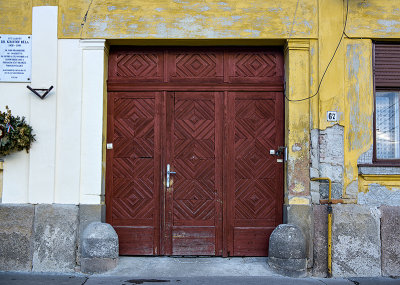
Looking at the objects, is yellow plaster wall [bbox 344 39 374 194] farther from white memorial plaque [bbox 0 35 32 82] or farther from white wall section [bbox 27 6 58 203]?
white memorial plaque [bbox 0 35 32 82]

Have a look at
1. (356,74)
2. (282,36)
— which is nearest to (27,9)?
(282,36)

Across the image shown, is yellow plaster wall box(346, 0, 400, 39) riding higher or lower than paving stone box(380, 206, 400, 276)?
higher

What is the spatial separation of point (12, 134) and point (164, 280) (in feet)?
9.12

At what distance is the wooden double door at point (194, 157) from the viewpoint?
599cm

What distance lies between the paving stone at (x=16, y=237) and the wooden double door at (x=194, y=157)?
1.09m

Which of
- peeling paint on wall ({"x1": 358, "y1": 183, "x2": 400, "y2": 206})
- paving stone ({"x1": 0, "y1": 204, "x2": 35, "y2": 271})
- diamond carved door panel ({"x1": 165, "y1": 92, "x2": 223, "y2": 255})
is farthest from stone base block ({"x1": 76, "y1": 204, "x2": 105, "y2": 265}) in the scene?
peeling paint on wall ({"x1": 358, "y1": 183, "x2": 400, "y2": 206})

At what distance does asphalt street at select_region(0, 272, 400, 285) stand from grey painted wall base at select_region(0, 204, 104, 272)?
15cm

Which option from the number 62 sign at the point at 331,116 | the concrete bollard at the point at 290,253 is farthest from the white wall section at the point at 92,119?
the number 62 sign at the point at 331,116

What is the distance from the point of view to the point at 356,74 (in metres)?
5.82

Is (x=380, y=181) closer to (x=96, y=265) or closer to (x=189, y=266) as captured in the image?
(x=189, y=266)

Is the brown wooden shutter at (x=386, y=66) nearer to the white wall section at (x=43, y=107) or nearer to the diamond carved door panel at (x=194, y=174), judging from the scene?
the diamond carved door panel at (x=194, y=174)

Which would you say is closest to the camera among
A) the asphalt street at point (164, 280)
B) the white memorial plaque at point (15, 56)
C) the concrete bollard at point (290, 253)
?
the asphalt street at point (164, 280)

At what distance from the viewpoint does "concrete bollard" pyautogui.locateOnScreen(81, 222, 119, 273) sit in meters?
5.45

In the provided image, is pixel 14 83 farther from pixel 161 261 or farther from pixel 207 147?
pixel 161 261
